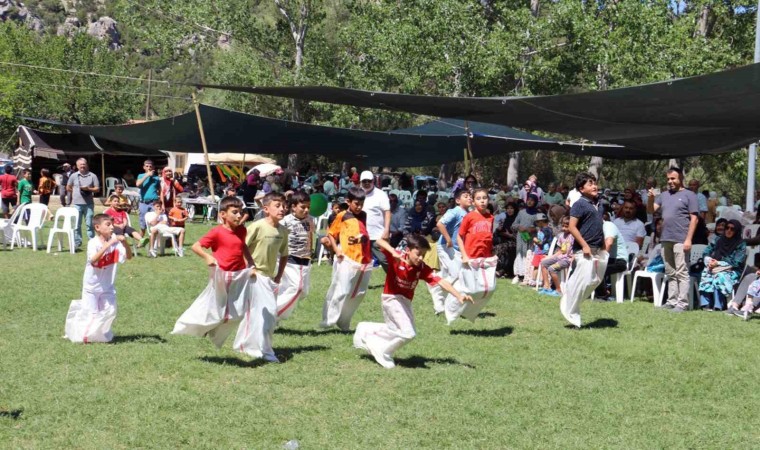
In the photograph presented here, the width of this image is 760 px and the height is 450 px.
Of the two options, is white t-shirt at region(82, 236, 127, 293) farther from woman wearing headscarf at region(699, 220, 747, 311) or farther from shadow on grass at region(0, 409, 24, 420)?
woman wearing headscarf at region(699, 220, 747, 311)

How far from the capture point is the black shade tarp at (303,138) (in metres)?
21.5

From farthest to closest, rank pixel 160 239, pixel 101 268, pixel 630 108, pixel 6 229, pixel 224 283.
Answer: pixel 6 229, pixel 160 239, pixel 630 108, pixel 101 268, pixel 224 283

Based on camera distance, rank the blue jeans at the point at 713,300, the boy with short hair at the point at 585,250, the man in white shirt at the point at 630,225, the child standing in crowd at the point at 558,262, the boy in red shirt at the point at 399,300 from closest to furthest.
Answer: the boy in red shirt at the point at 399,300 < the boy with short hair at the point at 585,250 < the blue jeans at the point at 713,300 < the child standing in crowd at the point at 558,262 < the man in white shirt at the point at 630,225

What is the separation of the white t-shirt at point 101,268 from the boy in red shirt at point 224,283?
1258 millimetres

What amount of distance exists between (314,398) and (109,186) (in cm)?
2912

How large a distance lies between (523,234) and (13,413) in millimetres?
10032

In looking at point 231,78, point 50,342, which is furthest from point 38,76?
point 50,342

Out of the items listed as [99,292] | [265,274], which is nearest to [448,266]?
[265,274]

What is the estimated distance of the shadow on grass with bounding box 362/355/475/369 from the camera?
8648 millimetres

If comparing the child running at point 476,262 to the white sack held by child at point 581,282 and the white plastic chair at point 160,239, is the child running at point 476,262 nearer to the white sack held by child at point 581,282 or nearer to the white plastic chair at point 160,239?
the white sack held by child at point 581,282

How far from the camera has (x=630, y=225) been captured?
14227mm

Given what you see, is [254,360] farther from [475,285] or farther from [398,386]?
[475,285]

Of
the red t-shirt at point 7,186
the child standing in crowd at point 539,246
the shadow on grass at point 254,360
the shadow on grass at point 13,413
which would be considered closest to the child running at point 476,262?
the shadow on grass at point 254,360

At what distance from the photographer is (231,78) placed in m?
48.2
